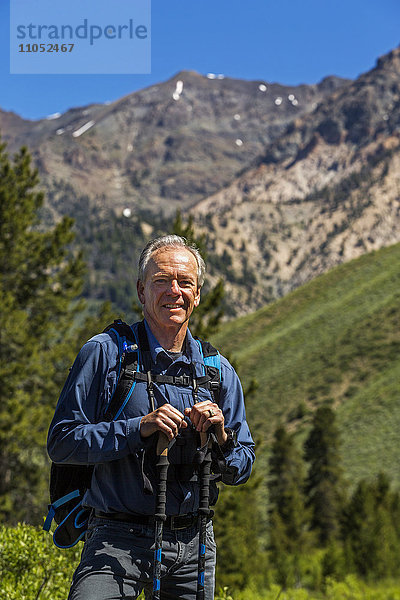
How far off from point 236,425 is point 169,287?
0.87 metres

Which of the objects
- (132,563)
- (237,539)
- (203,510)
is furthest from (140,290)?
(237,539)

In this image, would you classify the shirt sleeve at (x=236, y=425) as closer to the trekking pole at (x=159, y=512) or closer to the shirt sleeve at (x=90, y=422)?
the trekking pole at (x=159, y=512)

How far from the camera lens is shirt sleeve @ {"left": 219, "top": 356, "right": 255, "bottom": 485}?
3.85 metres

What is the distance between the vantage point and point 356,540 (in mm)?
42688

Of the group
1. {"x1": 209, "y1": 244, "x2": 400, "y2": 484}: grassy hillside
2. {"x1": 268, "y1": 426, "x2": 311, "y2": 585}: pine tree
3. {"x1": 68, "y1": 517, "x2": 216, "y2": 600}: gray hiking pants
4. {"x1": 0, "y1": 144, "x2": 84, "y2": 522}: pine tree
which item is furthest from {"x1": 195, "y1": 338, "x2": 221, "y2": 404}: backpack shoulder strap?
{"x1": 209, "y1": 244, "x2": 400, "y2": 484}: grassy hillside

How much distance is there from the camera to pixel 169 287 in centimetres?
390

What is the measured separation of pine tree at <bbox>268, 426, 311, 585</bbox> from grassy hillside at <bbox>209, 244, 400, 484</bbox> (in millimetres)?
11045

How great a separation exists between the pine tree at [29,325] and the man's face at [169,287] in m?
20.1

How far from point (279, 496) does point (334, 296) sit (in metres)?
73.6

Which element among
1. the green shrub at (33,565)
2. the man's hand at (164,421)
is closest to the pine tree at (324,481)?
the green shrub at (33,565)

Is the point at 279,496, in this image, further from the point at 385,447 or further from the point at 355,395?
the point at 355,395

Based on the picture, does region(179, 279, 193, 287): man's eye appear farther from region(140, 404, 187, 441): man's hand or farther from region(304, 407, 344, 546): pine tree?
region(304, 407, 344, 546): pine tree

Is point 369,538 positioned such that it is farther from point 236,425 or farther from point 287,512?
point 236,425

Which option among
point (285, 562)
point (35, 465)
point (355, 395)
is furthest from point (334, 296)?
point (35, 465)
